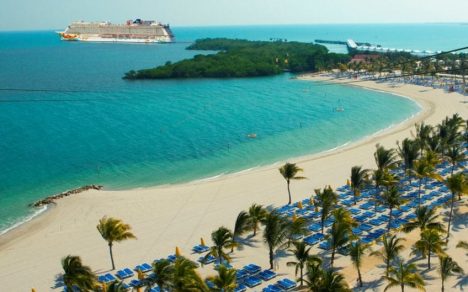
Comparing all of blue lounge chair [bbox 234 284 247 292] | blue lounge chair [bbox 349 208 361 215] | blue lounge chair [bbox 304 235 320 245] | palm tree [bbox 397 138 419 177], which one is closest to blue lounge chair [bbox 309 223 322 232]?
blue lounge chair [bbox 304 235 320 245]

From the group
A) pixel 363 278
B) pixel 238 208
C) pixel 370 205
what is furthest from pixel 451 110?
pixel 363 278

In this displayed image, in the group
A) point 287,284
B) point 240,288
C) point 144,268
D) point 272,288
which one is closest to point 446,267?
point 287,284

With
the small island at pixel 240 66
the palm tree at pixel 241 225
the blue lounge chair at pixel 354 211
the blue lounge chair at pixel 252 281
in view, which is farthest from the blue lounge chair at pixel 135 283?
the small island at pixel 240 66

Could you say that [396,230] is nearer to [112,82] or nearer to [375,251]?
[375,251]

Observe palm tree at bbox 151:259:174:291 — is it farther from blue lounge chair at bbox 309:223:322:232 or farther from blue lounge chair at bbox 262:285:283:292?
blue lounge chair at bbox 309:223:322:232

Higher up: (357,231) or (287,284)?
(357,231)

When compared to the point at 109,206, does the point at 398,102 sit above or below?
above

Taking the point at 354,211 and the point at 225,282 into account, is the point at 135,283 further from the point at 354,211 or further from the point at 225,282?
the point at 354,211
